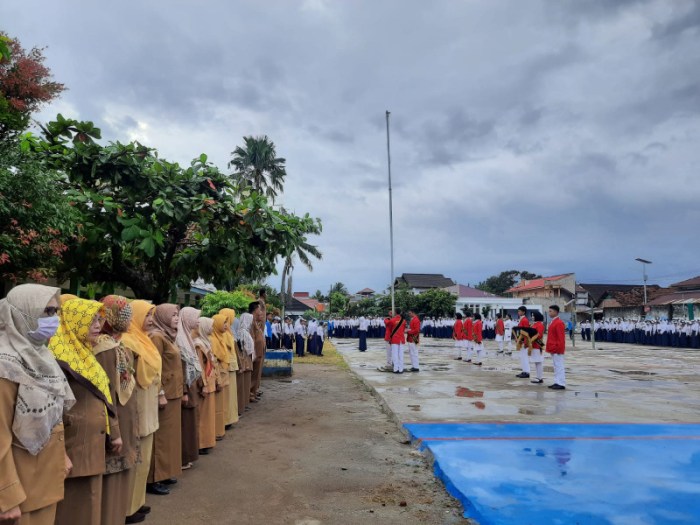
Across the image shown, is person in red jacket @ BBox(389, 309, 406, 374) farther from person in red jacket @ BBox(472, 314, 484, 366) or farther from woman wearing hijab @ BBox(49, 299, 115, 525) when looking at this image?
woman wearing hijab @ BBox(49, 299, 115, 525)

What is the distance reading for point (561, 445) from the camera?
19.7 ft

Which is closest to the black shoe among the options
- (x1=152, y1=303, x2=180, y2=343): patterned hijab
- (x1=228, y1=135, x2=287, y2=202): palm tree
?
(x1=152, y1=303, x2=180, y2=343): patterned hijab

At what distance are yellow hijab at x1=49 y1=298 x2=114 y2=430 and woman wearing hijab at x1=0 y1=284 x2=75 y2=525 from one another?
0.36 m

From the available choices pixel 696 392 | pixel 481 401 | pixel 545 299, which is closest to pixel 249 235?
pixel 481 401

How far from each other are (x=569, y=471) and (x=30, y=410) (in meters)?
4.71

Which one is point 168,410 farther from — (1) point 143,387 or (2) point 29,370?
(2) point 29,370

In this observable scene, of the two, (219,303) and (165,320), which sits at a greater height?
(219,303)

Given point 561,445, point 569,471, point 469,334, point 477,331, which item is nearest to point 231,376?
A: point 561,445

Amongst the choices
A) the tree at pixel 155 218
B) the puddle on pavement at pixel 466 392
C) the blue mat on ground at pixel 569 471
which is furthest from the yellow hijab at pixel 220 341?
the puddle on pavement at pixel 466 392

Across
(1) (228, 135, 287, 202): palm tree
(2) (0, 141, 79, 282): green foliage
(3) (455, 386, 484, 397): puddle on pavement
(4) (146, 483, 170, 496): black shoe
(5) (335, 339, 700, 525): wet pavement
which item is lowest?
(4) (146, 483, 170, 496): black shoe

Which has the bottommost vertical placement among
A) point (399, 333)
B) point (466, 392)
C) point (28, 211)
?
point (466, 392)

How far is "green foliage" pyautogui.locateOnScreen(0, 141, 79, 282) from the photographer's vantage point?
5457 mm

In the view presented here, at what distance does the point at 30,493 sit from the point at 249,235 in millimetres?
5058

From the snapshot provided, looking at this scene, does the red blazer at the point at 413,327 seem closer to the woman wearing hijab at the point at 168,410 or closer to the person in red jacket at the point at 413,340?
the person in red jacket at the point at 413,340
